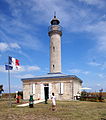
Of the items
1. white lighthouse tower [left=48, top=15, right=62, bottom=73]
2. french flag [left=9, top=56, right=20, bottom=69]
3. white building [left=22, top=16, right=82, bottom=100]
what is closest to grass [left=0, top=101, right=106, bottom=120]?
french flag [left=9, top=56, right=20, bottom=69]

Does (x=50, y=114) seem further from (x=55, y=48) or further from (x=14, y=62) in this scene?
(x=55, y=48)

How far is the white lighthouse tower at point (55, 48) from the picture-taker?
3142 cm

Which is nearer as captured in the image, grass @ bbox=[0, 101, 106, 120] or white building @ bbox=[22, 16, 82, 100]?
grass @ bbox=[0, 101, 106, 120]

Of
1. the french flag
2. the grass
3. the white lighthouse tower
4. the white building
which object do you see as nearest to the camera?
the grass

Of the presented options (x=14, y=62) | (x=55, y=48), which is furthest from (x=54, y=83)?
(x=14, y=62)

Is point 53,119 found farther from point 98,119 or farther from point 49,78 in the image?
point 49,78

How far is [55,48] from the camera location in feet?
105

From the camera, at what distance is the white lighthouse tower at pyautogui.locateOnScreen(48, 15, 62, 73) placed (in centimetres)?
3142

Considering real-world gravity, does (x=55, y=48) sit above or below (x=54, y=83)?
above

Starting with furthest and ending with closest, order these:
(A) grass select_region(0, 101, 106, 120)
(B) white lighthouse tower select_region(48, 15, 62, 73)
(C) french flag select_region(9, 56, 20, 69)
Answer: (B) white lighthouse tower select_region(48, 15, 62, 73)
(C) french flag select_region(9, 56, 20, 69)
(A) grass select_region(0, 101, 106, 120)

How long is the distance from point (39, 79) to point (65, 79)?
4.18 metres

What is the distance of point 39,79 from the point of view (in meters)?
27.6

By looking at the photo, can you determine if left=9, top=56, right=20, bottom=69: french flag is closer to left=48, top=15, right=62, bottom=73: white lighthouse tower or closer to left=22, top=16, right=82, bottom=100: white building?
left=22, top=16, right=82, bottom=100: white building

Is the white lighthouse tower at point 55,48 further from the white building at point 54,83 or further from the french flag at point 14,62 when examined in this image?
the french flag at point 14,62
